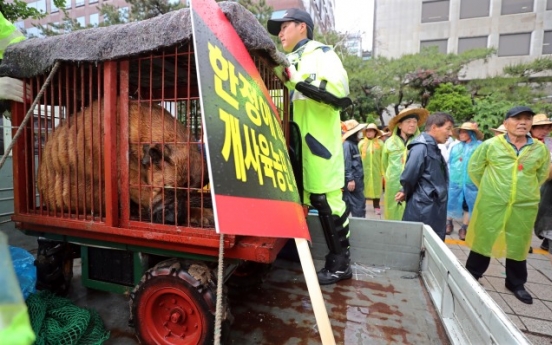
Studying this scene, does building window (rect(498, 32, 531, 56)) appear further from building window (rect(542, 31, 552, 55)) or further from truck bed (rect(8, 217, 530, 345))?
truck bed (rect(8, 217, 530, 345))

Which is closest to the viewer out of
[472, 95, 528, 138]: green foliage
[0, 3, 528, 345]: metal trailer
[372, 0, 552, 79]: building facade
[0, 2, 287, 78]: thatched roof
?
[0, 2, 287, 78]: thatched roof

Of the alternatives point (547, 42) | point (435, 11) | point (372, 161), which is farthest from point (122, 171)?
point (547, 42)

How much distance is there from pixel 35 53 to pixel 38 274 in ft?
5.20

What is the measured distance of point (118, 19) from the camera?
1236 cm

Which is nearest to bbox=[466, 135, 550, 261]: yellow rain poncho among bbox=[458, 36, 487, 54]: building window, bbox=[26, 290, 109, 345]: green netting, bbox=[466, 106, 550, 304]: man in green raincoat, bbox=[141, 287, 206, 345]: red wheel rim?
bbox=[466, 106, 550, 304]: man in green raincoat

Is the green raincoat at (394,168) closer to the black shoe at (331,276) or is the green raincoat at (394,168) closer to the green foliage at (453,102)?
the black shoe at (331,276)

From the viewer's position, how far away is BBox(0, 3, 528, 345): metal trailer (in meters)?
1.73

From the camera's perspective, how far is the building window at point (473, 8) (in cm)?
2653

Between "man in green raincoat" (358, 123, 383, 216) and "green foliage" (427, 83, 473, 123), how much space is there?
35.4 feet

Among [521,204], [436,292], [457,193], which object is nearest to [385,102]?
[457,193]

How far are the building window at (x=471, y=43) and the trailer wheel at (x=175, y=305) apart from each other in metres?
32.1

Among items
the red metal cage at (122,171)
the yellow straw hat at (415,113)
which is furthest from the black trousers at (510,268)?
the red metal cage at (122,171)

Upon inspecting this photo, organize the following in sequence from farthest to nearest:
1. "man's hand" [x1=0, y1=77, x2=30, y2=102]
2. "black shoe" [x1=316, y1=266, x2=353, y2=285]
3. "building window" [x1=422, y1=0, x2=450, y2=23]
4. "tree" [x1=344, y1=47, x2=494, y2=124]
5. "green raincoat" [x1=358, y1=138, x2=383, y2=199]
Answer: "building window" [x1=422, y1=0, x2=450, y2=23], "tree" [x1=344, y1=47, x2=494, y2=124], "green raincoat" [x1=358, y1=138, x2=383, y2=199], "black shoe" [x1=316, y1=266, x2=353, y2=285], "man's hand" [x1=0, y1=77, x2=30, y2=102]

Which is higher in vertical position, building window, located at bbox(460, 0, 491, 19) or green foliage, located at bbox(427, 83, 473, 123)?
building window, located at bbox(460, 0, 491, 19)
